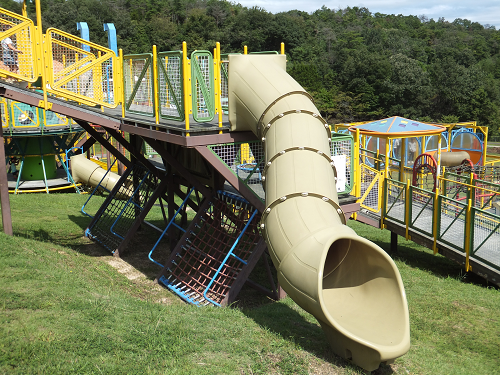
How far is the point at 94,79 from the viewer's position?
10219 millimetres

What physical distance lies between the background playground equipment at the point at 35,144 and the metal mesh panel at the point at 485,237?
1425 centimetres

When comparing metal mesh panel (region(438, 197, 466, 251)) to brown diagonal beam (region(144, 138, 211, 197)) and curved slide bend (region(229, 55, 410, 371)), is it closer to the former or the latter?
curved slide bend (region(229, 55, 410, 371))

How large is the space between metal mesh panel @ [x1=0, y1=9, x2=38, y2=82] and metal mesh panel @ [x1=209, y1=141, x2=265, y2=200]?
3794mm

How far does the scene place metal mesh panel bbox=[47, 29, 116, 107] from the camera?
9.77m

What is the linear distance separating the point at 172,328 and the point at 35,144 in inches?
612

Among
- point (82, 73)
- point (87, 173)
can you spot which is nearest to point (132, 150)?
point (82, 73)

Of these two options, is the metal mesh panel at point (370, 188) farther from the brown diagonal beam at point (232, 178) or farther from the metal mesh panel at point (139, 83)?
the metal mesh panel at point (139, 83)

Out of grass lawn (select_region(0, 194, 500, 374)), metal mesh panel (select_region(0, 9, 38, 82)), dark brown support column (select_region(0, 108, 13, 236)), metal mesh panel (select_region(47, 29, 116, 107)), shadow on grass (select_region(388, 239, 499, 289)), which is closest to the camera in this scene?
grass lawn (select_region(0, 194, 500, 374))

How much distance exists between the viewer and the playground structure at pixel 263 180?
5.89m

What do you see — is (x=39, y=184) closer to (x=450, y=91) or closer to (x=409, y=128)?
(x=409, y=128)

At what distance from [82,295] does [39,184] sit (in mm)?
13648

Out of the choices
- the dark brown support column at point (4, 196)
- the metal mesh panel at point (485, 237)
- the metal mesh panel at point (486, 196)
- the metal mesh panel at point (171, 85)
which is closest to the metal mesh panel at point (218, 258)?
the metal mesh panel at point (171, 85)

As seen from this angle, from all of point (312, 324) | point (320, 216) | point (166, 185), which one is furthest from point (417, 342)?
point (166, 185)

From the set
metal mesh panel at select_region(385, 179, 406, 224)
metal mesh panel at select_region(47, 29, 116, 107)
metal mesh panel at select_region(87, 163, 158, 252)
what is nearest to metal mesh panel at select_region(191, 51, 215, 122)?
metal mesh panel at select_region(47, 29, 116, 107)
